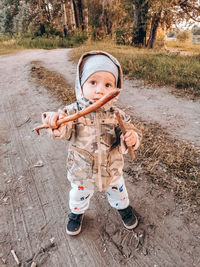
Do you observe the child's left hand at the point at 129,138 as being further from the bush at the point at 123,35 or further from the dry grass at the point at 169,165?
the bush at the point at 123,35

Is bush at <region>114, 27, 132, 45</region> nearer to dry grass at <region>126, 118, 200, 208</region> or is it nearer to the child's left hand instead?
dry grass at <region>126, 118, 200, 208</region>

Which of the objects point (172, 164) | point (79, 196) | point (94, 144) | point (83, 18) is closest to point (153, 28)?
point (83, 18)

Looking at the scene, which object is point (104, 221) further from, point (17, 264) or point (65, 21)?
point (65, 21)

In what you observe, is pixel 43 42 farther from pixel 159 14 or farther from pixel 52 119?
pixel 52 119

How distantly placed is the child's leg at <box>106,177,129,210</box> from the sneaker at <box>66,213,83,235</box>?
36 cm

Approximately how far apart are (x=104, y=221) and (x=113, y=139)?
0.90m

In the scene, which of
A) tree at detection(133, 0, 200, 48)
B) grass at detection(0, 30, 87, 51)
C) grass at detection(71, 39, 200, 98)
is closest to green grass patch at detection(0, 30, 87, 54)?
grass at detection(0, 30, 87, 51)

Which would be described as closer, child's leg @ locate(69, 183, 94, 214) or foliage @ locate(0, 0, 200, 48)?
child's leg @ locate(69, 183, 94, 214)

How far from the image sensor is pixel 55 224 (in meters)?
1.99

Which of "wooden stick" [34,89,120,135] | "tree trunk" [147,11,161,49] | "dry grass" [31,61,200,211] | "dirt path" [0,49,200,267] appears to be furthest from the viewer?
"tree trunk" [147,11,161,49]

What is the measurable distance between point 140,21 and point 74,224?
11.8 meters

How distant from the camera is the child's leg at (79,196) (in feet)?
5.64

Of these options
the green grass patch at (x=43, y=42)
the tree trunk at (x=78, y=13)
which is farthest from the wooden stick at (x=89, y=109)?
the tree trunk at (x=78, y=13)

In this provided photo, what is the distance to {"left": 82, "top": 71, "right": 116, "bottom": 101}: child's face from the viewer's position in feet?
4.73
